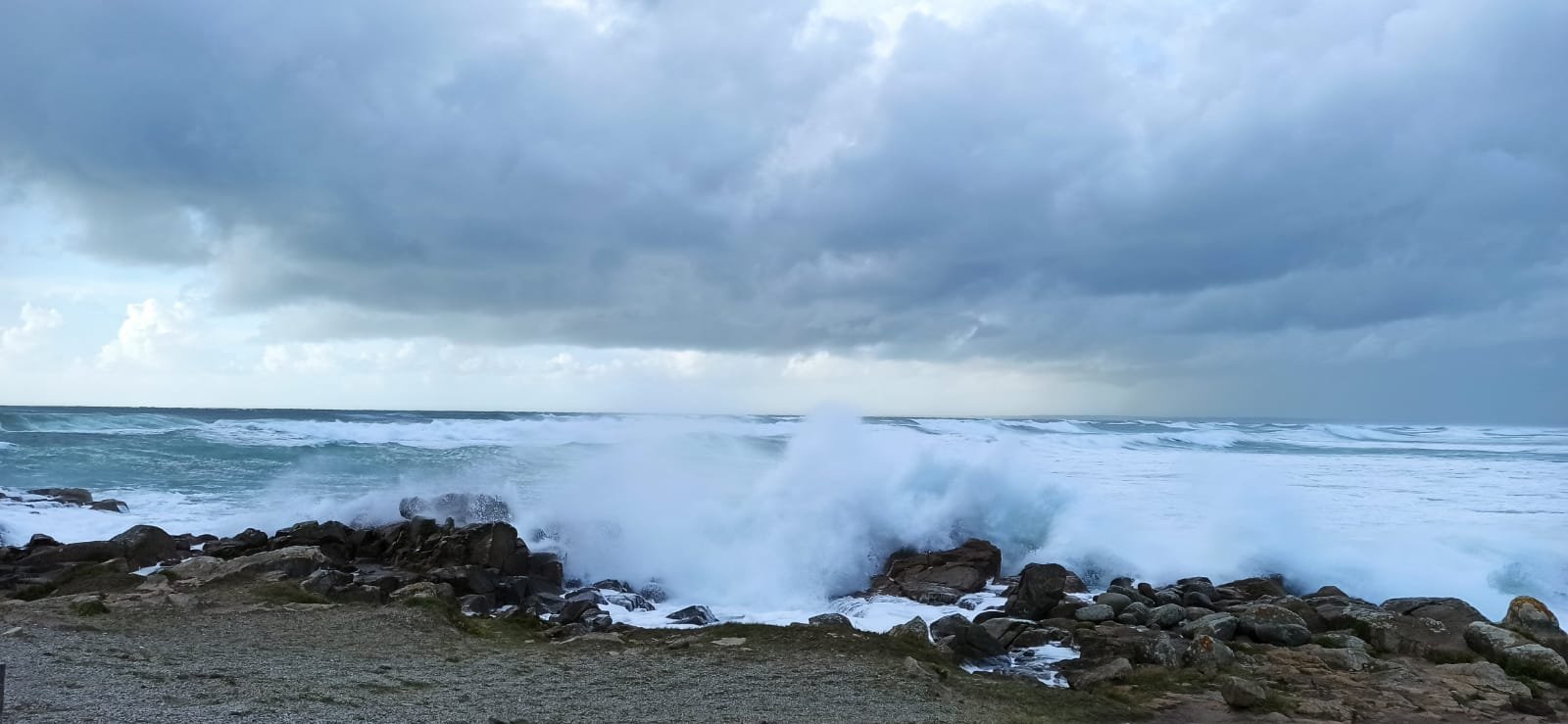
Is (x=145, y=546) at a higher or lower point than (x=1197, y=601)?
higher

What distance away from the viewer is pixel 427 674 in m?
7.95

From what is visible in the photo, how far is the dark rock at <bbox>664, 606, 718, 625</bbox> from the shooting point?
488 inches

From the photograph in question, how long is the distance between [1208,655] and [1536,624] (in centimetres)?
435

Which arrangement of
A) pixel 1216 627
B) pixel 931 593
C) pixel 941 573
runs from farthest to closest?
pixel 941 573 → pixel 931 593 → pixel 1216 627

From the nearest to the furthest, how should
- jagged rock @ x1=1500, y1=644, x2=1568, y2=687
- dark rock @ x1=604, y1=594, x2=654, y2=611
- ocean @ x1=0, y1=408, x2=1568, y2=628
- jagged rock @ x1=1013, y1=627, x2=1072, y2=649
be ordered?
jagged rock @ x1=1500, y1=644, x2=1568, y2=687
jagged rock @ x1=1013, y1=627, x2=1072, y2=649
dark rock @ x1=604, y1=594, x2=654, y2=611
ocean @ x1=0, y1=408, x2=1568, y2=628

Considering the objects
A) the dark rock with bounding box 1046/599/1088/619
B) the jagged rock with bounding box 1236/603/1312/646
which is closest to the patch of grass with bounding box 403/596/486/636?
the dark rock with bounding box 1046/599/1088/619

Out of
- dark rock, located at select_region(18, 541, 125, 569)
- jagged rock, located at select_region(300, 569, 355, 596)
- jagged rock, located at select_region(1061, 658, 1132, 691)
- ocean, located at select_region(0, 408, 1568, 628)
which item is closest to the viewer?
jagged rock, located at select_region(1061, 658, 1132, 691)

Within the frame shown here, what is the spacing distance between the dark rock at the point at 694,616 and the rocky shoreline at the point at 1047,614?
0.10ft

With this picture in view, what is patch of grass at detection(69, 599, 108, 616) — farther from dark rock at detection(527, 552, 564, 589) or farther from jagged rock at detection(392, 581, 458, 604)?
dark rock at detection(527, 552, 564, 589)

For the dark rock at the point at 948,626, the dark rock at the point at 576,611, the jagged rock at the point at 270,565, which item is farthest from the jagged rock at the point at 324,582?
the dark rock at the point at 948,626

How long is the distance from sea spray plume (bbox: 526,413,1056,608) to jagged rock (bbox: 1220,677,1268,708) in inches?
285

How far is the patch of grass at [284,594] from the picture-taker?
10.7 metres

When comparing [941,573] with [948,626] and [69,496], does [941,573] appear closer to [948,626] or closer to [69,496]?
[948,626]

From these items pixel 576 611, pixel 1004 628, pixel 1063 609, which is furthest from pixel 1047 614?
pixel 576 611
